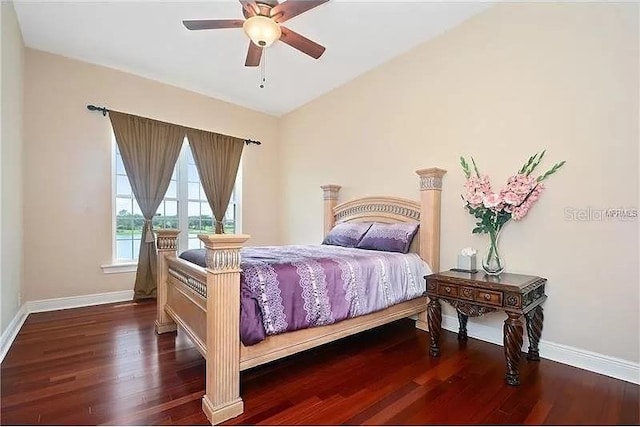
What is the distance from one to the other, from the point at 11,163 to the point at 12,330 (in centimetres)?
149

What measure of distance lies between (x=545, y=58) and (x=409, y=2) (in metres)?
1.26

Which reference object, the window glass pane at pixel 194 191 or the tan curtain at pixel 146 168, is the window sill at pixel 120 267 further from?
the window glass pane at pixel 194 191

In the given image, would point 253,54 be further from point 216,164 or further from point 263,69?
point 216,164

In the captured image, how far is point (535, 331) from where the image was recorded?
2613 millimetres

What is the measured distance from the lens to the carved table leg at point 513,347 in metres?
2.16

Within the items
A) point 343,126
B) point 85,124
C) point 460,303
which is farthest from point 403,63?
point 85,124

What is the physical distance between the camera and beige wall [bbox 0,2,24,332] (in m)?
2.65

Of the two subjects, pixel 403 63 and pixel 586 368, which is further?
pixel 403 63

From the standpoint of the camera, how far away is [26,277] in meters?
3.61

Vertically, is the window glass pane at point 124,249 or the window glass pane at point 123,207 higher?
the window glass pane at point 123,207

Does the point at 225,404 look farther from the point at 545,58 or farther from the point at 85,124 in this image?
the point at 85,124

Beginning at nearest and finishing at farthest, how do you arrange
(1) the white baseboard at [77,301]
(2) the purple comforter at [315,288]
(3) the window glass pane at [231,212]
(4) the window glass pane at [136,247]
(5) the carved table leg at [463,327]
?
1. (2) the purple comforter at [315,288]
2. (5) the carved table leg at [463,327]
3. (1) the white baseboard at [77,301]
4. (4) the window glass pane at [136,247]
5. (3) the window glass pane at [231,212]

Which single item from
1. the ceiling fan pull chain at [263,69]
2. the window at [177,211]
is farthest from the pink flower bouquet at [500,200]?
the window at [177,211]

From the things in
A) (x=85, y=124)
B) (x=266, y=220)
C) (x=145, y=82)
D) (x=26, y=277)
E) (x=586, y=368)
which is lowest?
(x=586, y=368)
